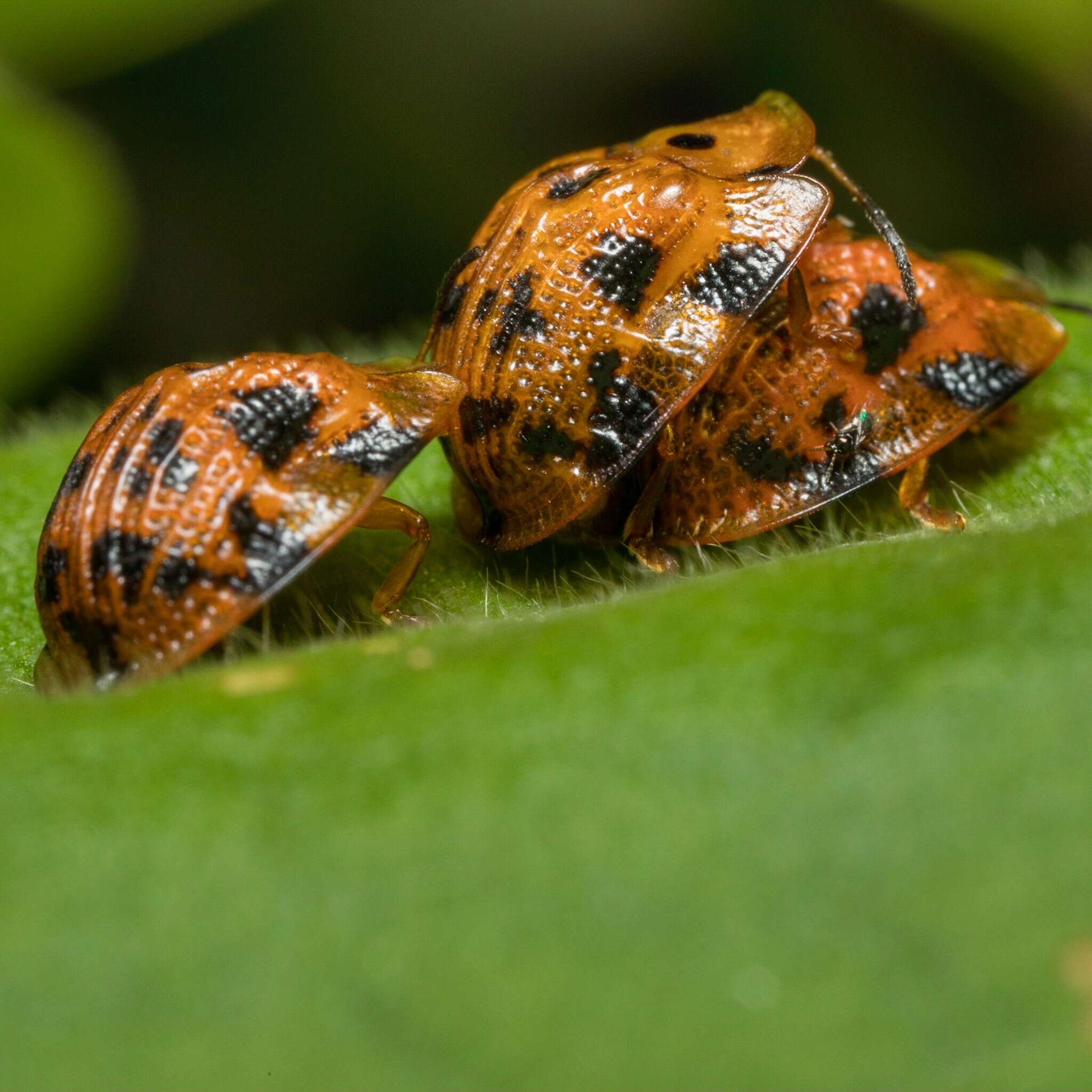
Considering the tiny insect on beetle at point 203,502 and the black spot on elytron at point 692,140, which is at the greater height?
the black spot on elytron at point 692,140

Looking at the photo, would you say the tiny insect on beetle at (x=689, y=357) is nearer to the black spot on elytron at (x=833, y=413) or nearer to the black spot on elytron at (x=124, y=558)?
the black spot on elytron at (x=833, y=413)

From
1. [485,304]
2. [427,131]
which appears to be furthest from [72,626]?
[427,131]

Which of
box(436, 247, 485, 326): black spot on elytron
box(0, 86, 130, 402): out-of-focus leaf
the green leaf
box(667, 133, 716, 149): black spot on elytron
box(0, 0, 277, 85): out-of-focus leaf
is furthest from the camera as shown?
box(0, 0, 277, 85): out-of-focus leaf

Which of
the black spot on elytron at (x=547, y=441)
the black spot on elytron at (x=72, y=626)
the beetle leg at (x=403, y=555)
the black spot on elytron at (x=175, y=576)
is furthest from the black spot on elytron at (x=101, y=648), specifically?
the black spot on elytron at (x=547, y=441)

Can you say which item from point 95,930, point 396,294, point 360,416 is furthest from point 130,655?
point 396,294

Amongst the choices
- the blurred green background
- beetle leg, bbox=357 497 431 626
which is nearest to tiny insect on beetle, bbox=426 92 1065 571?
beetle leg, bbox=357 497 431 626

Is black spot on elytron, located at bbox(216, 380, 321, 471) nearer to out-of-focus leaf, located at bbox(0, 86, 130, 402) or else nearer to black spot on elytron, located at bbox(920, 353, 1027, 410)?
black spot on elytron, located at bbox(920, 353, 1027, 410)

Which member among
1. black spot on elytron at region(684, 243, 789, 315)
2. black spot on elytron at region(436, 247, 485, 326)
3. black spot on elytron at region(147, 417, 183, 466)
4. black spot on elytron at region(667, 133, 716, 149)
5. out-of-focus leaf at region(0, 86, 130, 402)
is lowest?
out-of-focus leaf at region(0, 86, 130, 402)

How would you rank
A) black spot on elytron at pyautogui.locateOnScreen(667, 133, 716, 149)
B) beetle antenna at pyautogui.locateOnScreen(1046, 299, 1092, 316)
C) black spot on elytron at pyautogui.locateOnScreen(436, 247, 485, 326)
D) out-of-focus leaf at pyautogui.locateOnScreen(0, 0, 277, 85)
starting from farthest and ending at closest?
out-of-focus leaf at pyautogui.locateOnScreen(0, 0, 277, 85) < beetle antenna at pyautogui.locateOnScreen(1046, 299, 1092, 316) < black spot on elytron at pyautogui.locateOnScreen(667, 133, 716, 149) < black spot on elytron at pyautogui.locateOnScreen(436, 247, 485, 326)
